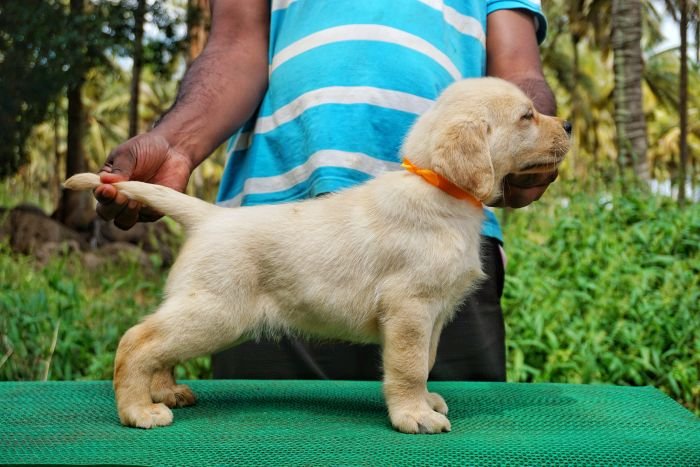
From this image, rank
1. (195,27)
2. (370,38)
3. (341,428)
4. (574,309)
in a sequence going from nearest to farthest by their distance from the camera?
(341,428), (370,38), (574,309), (195,27)

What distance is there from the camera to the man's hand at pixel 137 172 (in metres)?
2.47

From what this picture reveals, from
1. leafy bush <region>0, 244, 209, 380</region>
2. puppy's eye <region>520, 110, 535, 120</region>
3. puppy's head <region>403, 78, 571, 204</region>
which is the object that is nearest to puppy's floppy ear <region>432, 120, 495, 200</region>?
puppy's head <region>403, 78, 571, 204</region>

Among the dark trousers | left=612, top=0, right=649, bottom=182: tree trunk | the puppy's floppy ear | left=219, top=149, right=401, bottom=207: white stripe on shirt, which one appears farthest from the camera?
left=612, top=0, right=649, bottom=182: tree trunk

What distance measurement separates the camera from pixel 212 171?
32.6 m

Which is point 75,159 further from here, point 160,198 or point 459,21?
point 160,198

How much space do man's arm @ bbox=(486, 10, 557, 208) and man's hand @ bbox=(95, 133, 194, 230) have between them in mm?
1354

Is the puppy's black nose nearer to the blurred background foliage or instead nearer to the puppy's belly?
the puppy's belly

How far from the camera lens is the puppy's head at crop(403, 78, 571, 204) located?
2.40m

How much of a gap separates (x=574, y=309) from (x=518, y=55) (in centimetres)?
375

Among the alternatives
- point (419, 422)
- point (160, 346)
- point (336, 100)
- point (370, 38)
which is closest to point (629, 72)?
point (370, 38)

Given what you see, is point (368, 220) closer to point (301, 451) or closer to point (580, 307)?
point (301, 451)

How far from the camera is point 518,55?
331cm

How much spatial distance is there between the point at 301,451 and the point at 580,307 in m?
5.11

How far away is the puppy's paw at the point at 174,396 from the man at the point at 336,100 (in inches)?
27.9
